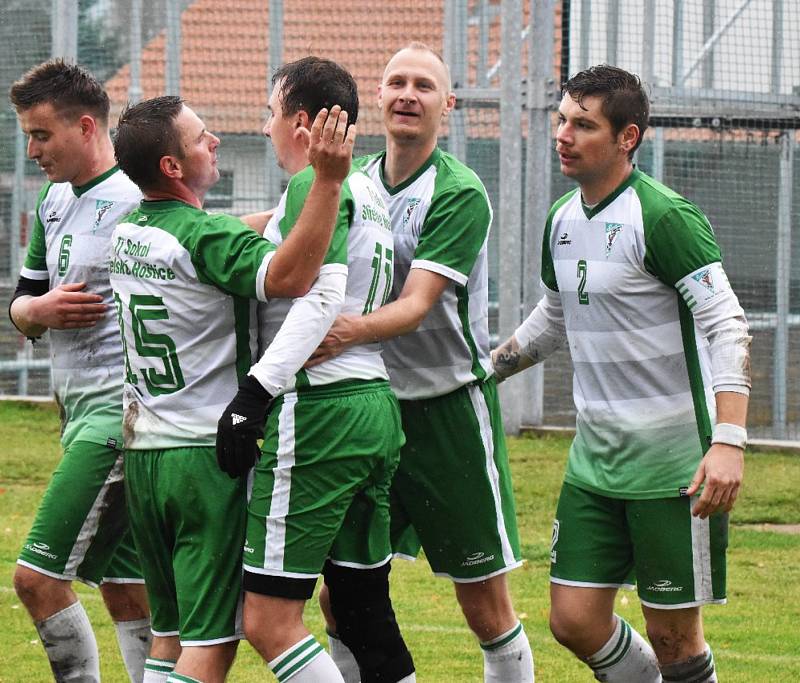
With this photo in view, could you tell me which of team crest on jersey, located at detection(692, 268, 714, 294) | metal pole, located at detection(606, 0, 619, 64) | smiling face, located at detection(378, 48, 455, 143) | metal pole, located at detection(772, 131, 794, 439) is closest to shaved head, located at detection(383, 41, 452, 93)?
smiling face, located at detection(378, 48, 455, 143)

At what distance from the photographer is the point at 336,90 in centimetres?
422

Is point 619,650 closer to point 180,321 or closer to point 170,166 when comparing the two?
point 180,321

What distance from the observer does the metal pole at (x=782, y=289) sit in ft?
39.1

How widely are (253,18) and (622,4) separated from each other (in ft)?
11.6

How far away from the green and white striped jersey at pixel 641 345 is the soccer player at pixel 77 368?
5.37ft

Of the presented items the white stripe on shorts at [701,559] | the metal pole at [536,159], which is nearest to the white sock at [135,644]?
the white stripe on shorts at [701,559]

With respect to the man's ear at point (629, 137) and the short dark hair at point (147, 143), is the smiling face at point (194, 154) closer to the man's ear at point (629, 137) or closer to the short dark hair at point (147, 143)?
the short dark hair at point (147, 143)

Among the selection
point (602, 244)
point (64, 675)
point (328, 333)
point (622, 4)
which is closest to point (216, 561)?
point (328, 333)

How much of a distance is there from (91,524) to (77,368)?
0.61m

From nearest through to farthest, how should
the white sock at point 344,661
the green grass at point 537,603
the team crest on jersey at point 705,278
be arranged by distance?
the team crest on jersey at point 705,278, the white sock at point 344,661, the green grass at point 537,603

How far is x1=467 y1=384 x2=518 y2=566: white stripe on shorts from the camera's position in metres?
4.94

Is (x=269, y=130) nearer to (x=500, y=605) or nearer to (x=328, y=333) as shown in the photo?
(x=328, y=333)

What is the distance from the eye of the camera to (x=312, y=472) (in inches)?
158

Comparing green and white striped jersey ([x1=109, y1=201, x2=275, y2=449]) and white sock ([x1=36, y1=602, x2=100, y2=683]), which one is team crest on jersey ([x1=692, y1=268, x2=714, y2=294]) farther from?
white sock ([x1=36, y1=602, x2=100, y2=683])
